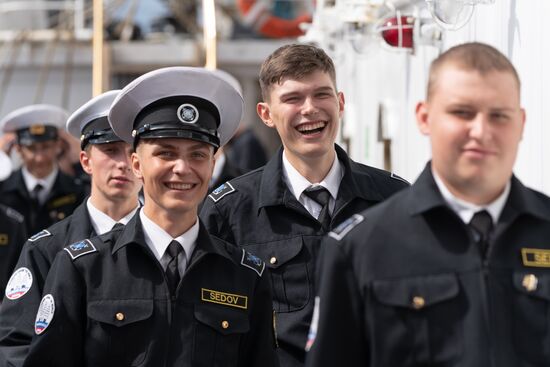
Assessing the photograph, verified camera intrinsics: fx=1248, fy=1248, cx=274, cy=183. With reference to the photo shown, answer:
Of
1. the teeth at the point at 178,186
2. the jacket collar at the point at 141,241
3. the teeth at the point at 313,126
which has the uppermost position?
the teeth at the point at 313,126

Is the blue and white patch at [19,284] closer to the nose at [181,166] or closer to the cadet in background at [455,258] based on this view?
the nose at [181,166]

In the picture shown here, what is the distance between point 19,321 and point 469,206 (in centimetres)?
182

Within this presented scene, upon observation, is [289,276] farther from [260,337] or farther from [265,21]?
[265,21]

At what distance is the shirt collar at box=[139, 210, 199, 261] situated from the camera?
3900 millimetres

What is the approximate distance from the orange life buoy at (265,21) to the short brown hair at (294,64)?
1194 centimetres

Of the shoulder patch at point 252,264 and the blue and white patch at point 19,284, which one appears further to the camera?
the blue and white patch at point 19,284

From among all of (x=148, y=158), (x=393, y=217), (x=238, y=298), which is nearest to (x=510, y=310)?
(x=393, y=217)

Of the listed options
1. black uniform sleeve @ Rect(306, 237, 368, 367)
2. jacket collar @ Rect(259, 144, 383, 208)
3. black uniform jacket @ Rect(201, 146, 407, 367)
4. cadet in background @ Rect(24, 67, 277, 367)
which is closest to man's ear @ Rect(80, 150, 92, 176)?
black uniform jacket @ Rect(201, 146, 407, 367)

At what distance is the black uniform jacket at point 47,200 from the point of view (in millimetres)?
8150

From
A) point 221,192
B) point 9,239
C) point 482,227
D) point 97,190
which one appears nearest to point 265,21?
point 9,239

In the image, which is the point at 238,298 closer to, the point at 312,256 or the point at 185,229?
the point at 185,229

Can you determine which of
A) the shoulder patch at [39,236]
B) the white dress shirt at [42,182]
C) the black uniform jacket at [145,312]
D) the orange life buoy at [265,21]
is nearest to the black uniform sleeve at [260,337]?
the black uniform jacket at [145,312]

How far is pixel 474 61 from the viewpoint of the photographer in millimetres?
3010

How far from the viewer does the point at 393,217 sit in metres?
3.12
